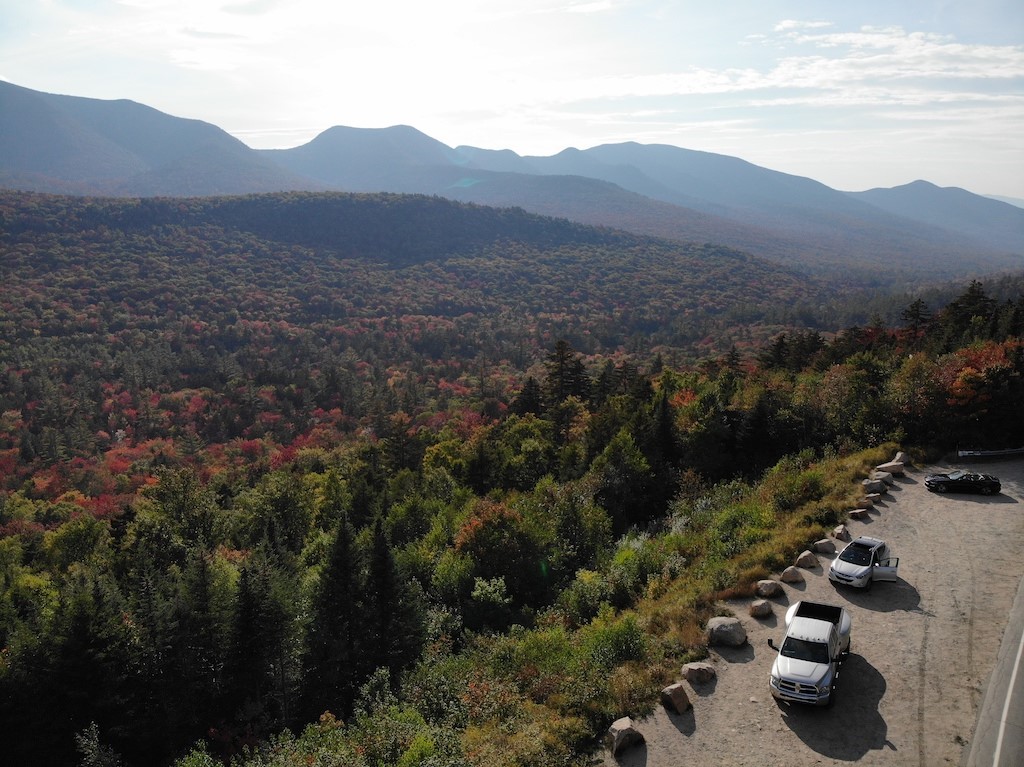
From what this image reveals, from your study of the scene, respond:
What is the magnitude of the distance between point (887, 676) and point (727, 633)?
3.25 meters

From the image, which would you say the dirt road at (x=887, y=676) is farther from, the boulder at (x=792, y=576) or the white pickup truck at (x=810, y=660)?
the white pickup truck at (x=810, y=660)

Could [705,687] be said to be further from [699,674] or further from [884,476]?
[884,476]

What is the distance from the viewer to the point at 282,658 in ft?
73.7

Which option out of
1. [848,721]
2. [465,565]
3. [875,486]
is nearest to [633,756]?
[848,721]

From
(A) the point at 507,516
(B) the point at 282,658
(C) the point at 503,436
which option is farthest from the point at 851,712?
(C) the point at 503,436

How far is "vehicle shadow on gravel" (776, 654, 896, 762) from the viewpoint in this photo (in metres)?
11.3

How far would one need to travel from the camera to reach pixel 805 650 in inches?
489

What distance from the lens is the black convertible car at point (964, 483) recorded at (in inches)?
844

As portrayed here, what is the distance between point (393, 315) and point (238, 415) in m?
91.3

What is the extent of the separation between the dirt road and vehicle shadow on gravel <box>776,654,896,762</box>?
0.02 m

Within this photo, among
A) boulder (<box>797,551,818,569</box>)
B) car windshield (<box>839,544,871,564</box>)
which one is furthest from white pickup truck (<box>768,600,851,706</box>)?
boulder (<box>797,551,818,569</box>)

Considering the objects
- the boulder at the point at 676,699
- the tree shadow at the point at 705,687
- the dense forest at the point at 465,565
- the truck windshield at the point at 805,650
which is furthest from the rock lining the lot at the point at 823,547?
the boulder at the point at 676,699

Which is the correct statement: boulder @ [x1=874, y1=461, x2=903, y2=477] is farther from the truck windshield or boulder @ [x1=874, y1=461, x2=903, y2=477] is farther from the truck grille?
the truck grille

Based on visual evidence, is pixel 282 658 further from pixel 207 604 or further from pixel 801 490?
pixel 801 490
